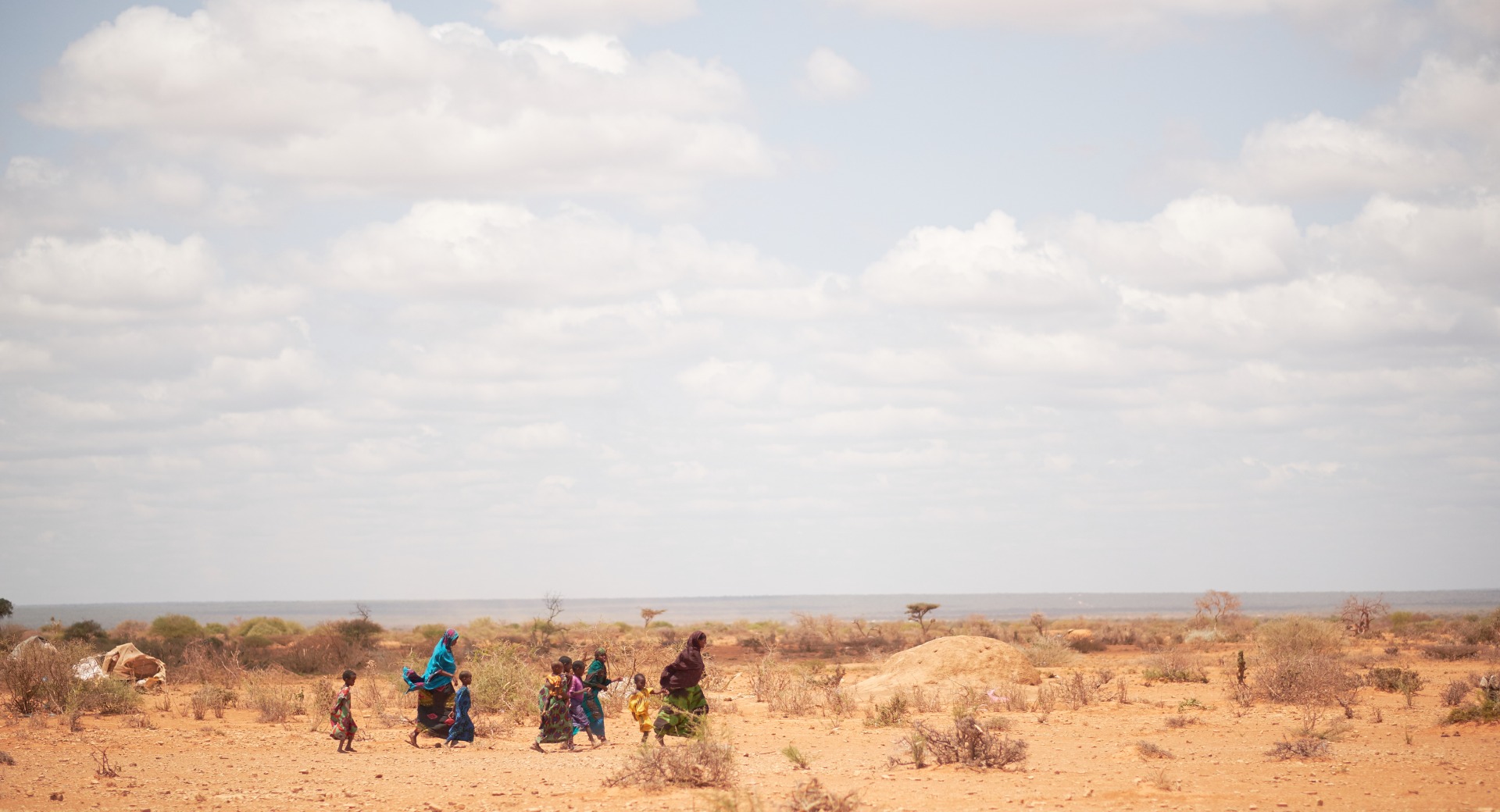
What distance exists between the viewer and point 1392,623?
4741 cm

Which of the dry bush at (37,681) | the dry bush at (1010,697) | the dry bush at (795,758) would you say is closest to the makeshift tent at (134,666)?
the dry bush at (37,681)

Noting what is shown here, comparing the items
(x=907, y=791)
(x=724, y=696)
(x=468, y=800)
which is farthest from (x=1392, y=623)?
(x=468, y=800)

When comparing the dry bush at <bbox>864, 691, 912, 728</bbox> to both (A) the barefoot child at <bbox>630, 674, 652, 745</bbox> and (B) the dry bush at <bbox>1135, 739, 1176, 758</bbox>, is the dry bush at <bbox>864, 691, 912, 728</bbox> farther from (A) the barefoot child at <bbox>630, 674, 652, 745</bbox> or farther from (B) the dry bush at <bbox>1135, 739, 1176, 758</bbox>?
(B) the dry bush at <bbox>1135, 739, 1176, 758</bbox>

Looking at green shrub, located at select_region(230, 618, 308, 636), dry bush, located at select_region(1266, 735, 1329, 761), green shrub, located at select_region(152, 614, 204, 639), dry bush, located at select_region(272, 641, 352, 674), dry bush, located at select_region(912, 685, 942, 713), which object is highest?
dry bush, located at select_region(1266, 735, 1329, 761)

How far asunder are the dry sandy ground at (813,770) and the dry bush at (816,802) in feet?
1.43

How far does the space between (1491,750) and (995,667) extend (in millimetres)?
10801

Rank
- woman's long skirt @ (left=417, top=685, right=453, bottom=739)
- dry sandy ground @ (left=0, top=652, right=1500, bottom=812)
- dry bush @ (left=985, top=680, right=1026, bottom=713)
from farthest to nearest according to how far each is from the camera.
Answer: dry bush @ (left=985, top=680, right=1026, bottom=713) < woman's long skirt @ (left=417, top=685, right=453, bottom=739) < dry sandy ground @ (left=0, top=652, right=1500, bottom=812)

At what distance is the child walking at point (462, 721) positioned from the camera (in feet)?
54.4

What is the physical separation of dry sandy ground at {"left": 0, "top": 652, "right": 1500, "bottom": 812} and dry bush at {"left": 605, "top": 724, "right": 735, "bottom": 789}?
10.7 inches

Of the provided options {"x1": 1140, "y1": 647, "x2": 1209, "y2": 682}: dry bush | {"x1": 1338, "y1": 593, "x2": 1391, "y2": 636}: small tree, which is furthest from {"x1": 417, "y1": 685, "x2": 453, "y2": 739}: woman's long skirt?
{"x1": 1338, "y1": 593, "x2": 1391, "y2": 636}: small tree

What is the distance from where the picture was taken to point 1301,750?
1341cm

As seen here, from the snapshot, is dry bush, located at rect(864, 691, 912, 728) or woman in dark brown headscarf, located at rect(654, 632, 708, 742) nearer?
woman in dark brown headscarf, located at rect(654, 632, 708, 742)

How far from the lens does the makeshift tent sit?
83.6 feet

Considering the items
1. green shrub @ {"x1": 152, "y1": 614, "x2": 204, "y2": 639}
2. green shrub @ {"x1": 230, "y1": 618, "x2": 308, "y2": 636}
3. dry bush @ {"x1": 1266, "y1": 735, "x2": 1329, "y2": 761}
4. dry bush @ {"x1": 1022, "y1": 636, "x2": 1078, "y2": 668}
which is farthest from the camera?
green shrub @ {"x1": 230, "y1": 618, "x2": 308, "y2": 636}
